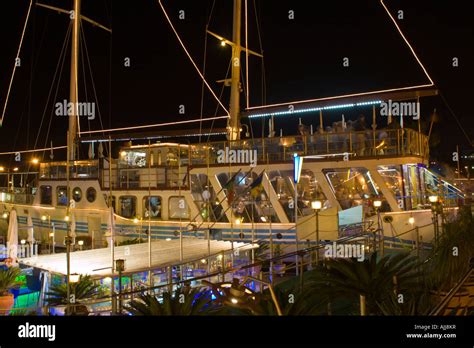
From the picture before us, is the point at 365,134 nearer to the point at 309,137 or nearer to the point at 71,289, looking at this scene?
the point at 309,137

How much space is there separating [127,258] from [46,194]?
51.2 feet

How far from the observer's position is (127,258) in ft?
39.2

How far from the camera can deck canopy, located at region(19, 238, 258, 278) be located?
1017 cm

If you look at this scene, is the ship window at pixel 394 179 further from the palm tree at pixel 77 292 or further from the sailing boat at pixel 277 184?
the palm tree at pixel 77 292

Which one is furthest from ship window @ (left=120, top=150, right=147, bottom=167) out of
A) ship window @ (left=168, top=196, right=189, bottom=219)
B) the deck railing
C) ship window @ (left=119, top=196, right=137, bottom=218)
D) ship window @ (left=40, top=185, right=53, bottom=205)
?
ship window @ (left=40, top=185, right=53, bottom=205)

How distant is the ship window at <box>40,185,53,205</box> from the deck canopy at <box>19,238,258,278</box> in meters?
12.6

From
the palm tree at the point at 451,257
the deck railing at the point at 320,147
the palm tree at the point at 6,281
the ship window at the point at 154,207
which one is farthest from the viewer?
the ship window at the point at 154,207

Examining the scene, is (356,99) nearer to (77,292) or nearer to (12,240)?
(77,292)

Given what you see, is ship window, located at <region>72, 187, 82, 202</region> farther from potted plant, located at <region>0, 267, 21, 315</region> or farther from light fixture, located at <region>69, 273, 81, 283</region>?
light fixture, located at <region>69, 273, 81, 283</region>

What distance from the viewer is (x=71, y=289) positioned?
1020 cm

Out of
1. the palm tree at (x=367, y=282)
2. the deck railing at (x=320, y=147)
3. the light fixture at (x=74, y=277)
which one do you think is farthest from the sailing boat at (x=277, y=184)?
the palm tree at (x=367, y=282)

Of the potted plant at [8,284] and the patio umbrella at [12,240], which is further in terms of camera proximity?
the patio umbrella at [12,240]

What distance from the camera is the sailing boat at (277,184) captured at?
15570 millimetres

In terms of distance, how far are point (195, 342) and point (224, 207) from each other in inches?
542
